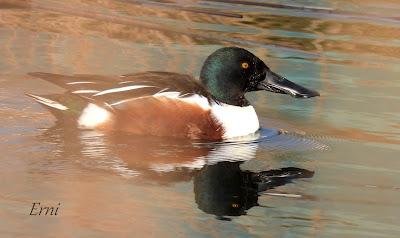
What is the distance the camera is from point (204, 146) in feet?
27.2

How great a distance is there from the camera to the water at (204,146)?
6438 mm

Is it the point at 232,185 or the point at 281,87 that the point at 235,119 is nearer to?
the point at 281,87

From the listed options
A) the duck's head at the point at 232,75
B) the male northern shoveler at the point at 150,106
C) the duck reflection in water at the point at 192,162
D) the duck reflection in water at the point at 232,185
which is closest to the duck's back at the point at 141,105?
the male northern shoveler at the point at 150,106

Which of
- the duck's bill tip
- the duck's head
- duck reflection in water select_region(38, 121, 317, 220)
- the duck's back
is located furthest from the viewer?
the duck's bill tip

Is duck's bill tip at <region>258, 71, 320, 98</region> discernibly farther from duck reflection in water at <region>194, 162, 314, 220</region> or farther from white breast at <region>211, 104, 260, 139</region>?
duck reflection in water at <region>194, 162, 314, 220</region>

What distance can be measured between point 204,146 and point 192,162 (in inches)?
20.7

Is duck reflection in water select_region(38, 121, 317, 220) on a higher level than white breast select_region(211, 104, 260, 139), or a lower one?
lower

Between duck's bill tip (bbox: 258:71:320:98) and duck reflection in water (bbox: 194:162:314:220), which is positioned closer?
duck reflection in water (bbox: 194:162:314:220)

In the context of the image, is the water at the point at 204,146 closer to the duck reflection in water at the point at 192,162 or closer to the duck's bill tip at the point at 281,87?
the duck reflection in water at the point at 192,162

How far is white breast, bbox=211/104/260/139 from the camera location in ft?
28.4

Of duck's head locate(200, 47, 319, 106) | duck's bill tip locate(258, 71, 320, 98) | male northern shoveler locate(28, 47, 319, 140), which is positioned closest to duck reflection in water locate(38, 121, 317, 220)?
male northern shoveler locate(28, 47, 319, 140)

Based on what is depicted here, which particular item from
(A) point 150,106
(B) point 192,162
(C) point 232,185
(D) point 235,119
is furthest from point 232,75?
(C) point 232,185

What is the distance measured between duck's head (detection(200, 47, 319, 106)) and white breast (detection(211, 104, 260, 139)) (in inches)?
5.2

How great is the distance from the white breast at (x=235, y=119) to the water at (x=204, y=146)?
0.12 m
